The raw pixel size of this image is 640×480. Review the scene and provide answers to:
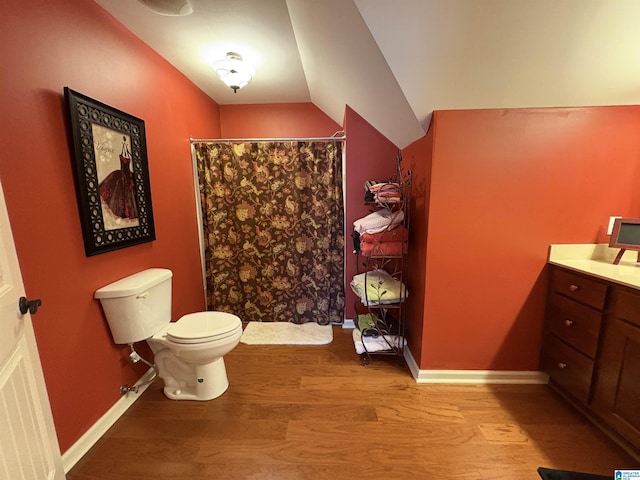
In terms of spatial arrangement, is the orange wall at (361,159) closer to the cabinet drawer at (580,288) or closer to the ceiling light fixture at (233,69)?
the ceiling light fixture at (233,69)

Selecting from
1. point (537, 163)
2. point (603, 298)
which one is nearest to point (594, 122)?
point (537, 163)

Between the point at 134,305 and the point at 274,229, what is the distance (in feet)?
4.16

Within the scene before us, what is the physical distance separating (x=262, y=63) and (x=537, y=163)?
2060 mm

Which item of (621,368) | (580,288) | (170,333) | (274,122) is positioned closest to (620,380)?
(621,368)

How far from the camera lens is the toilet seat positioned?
1462 millimetres

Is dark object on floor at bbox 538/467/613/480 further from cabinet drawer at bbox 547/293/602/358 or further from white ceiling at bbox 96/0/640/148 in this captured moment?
white ceiling at bbox 96/0/640/148

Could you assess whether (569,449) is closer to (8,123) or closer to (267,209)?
(267,209)

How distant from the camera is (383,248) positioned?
6.03 feet

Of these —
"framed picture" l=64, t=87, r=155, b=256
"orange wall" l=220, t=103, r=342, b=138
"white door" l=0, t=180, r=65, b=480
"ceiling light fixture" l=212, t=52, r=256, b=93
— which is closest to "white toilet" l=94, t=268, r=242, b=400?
"framed picture" l=64, t=87, r=155, b=256

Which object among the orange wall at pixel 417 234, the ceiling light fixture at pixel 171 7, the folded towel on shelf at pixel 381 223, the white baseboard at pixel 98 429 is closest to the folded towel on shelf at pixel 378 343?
the orange wall at pixel 417 234

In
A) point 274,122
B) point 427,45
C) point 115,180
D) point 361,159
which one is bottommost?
point 115,180

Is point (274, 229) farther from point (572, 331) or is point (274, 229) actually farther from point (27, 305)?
point (572, 331)

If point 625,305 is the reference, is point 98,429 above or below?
below

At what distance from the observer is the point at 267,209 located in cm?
242
